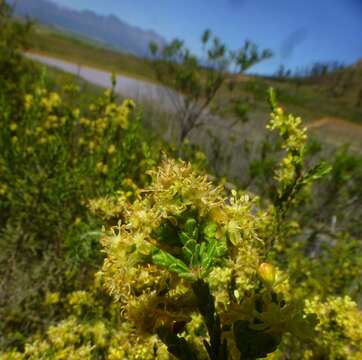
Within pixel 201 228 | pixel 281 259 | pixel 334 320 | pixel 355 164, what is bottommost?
pixel 281 259

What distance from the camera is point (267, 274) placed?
1.10 meters

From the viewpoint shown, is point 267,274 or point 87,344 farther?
point 87,344

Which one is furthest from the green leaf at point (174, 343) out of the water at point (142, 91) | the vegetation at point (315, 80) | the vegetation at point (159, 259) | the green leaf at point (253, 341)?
the vegetation at point (315, 80)

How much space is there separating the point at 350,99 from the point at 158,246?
54337 millimetres

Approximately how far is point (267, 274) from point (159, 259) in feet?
1.06

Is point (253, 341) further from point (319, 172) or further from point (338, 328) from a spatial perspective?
point (338, 328)

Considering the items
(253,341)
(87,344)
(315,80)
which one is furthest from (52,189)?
(315,80)

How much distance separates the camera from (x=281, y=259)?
476cm

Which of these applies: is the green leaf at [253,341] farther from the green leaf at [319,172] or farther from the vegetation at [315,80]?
the vegetation at [315,80]

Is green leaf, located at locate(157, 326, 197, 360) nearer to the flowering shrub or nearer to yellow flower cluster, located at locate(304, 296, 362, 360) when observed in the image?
yellow flower cluster, located at locate(304, 296, 362, 360)

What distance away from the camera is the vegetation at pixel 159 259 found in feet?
3.41

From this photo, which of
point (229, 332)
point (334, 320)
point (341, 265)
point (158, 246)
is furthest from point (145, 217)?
point (341, 265)

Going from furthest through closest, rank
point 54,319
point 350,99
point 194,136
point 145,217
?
point 350,99, point 194,136, point 54,319, point 145,217

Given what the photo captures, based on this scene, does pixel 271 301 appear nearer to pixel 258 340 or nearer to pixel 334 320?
pixel 258 340
